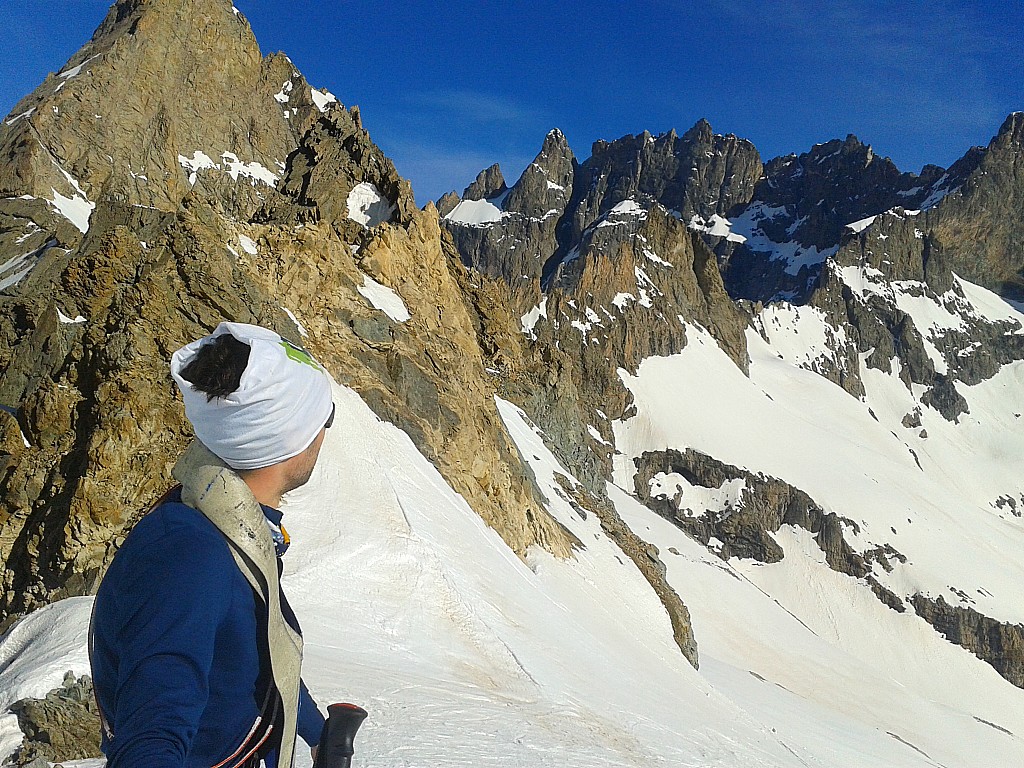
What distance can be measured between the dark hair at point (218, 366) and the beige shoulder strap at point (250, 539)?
0.21m

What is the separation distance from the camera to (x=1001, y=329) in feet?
448

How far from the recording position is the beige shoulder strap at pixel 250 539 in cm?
211

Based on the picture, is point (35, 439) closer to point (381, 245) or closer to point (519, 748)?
point (519, 748)

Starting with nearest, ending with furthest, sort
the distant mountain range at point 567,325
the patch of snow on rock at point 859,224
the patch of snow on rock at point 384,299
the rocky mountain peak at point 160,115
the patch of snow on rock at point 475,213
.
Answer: the distant mountain range at point 567,325
the patch of snow on rock at point 384,299
the rocky mountain peak at point 160,115
the patch of snow on rock at point 859,224
the patch of snow on rock at point 475,213

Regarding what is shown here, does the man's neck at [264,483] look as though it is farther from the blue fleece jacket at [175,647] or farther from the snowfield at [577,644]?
the snowfield at [577,644]

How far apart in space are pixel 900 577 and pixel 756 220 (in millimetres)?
124652

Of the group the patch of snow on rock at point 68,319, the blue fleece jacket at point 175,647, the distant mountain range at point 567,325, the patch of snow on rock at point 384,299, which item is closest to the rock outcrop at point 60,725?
the blue fleece jacket at point 175,647

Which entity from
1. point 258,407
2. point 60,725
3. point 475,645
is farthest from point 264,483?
point 475,645

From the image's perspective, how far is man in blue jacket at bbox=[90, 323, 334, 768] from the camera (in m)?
1.85

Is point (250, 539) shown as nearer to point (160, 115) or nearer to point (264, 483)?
point (264, 483)

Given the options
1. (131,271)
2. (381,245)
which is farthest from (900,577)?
(131,271)

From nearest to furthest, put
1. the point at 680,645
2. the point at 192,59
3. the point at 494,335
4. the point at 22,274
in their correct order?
the point at 680,645 → the point at 22,274 → the point at 494,335 → the point at 192,59

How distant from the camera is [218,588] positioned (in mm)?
1972

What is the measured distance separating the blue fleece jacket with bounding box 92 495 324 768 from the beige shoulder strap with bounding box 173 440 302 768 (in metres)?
0.04
